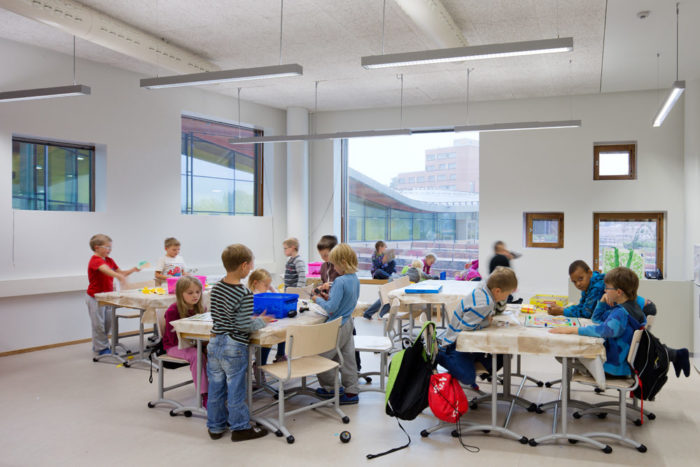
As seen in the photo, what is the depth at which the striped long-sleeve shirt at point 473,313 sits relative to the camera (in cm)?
370

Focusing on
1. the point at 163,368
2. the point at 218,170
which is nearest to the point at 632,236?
the point at 218,170

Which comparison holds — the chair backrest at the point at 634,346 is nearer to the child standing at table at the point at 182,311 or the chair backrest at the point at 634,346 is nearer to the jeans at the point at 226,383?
the jeans at the point at 226,383

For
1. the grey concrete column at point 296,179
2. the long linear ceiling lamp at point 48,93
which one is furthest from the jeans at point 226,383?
the grey concrete column at point 296,179

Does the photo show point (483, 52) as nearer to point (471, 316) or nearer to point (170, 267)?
point (471, 316)

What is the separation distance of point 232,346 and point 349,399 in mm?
1279

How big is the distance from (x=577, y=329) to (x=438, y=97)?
5.87 m

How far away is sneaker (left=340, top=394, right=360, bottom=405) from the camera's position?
443 cm

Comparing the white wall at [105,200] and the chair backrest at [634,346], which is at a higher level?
the white wall at [105,200]

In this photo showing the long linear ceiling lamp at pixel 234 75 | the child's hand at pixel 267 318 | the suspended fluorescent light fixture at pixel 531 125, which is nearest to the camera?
the child's hand at pixel 267 318

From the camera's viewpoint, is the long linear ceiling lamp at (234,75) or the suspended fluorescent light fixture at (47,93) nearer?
the long linear ceiling lamp at (234,75)

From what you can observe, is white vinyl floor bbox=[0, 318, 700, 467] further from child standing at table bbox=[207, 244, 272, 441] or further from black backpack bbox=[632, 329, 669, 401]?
black backpack bbox=[632, 329, 669, 401]

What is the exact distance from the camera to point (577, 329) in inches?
142

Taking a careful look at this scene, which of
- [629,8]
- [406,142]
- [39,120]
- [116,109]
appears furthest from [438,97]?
[39,120]

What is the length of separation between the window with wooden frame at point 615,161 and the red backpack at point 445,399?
229 inches
